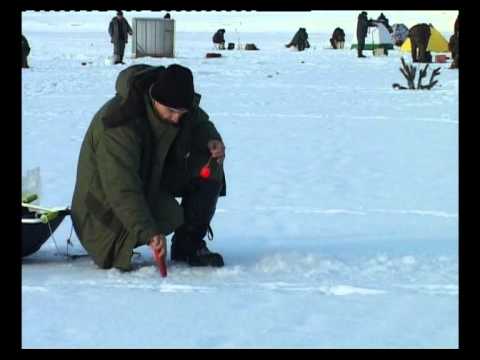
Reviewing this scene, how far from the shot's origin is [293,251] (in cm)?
506

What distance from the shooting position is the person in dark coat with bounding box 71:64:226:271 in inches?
171

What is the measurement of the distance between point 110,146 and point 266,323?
1042 mm

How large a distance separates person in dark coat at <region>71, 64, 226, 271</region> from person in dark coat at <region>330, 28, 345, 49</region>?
3186 centimetres

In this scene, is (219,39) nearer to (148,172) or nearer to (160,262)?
(148,172)

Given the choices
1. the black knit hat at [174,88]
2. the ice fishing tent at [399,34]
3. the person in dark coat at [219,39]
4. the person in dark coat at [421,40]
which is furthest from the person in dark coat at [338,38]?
the black knit hat at [174,88]

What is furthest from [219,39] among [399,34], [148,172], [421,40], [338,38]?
[148,172]

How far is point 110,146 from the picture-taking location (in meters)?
4.38

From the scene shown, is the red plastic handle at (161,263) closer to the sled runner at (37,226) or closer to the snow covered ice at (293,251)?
the snow covered ice at (293,251)

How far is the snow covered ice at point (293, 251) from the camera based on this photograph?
3.77 metres

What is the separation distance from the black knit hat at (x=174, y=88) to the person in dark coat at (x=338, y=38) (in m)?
32.2

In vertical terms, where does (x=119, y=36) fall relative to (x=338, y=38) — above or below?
below

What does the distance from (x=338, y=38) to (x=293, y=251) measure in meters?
31.9

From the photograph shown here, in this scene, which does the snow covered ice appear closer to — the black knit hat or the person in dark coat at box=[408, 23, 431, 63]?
the black knit hat
